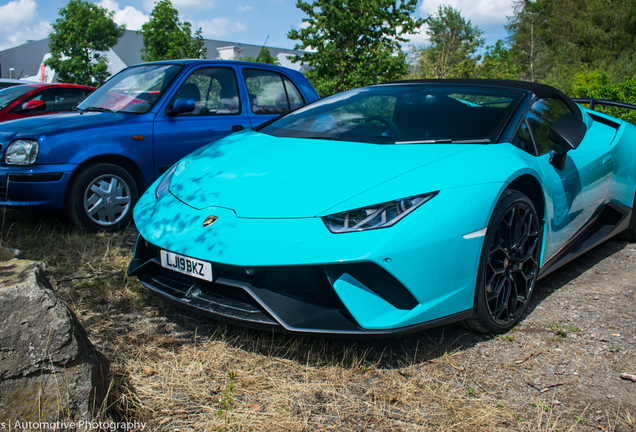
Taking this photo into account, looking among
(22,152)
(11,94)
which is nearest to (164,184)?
(22,152)

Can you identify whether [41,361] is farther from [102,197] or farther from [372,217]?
[102,197]

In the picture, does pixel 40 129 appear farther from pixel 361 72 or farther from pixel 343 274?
pixel 361 72

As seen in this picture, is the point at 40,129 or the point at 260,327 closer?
the point at 260,327

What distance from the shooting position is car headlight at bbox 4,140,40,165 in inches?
154

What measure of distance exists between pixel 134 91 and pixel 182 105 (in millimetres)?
726

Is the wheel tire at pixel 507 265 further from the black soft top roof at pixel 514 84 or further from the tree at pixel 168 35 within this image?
the tree at pixel 168 35

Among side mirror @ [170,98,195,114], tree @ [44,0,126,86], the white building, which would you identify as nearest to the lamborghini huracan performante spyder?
side mirror @ [170,98,195,114]

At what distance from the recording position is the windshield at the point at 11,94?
7.42m

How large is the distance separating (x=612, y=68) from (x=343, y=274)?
2780cm

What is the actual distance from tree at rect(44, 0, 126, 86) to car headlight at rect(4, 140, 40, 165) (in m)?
30.0

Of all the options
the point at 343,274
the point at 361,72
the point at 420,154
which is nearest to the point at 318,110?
the point at 420,154

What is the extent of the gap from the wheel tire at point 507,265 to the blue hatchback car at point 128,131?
2635mm

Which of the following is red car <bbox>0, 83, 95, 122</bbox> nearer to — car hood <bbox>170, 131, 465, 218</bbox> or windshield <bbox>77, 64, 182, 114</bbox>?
windshield <bbox>77, 64, 182, 114</bbox>

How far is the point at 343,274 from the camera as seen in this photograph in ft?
6.78
